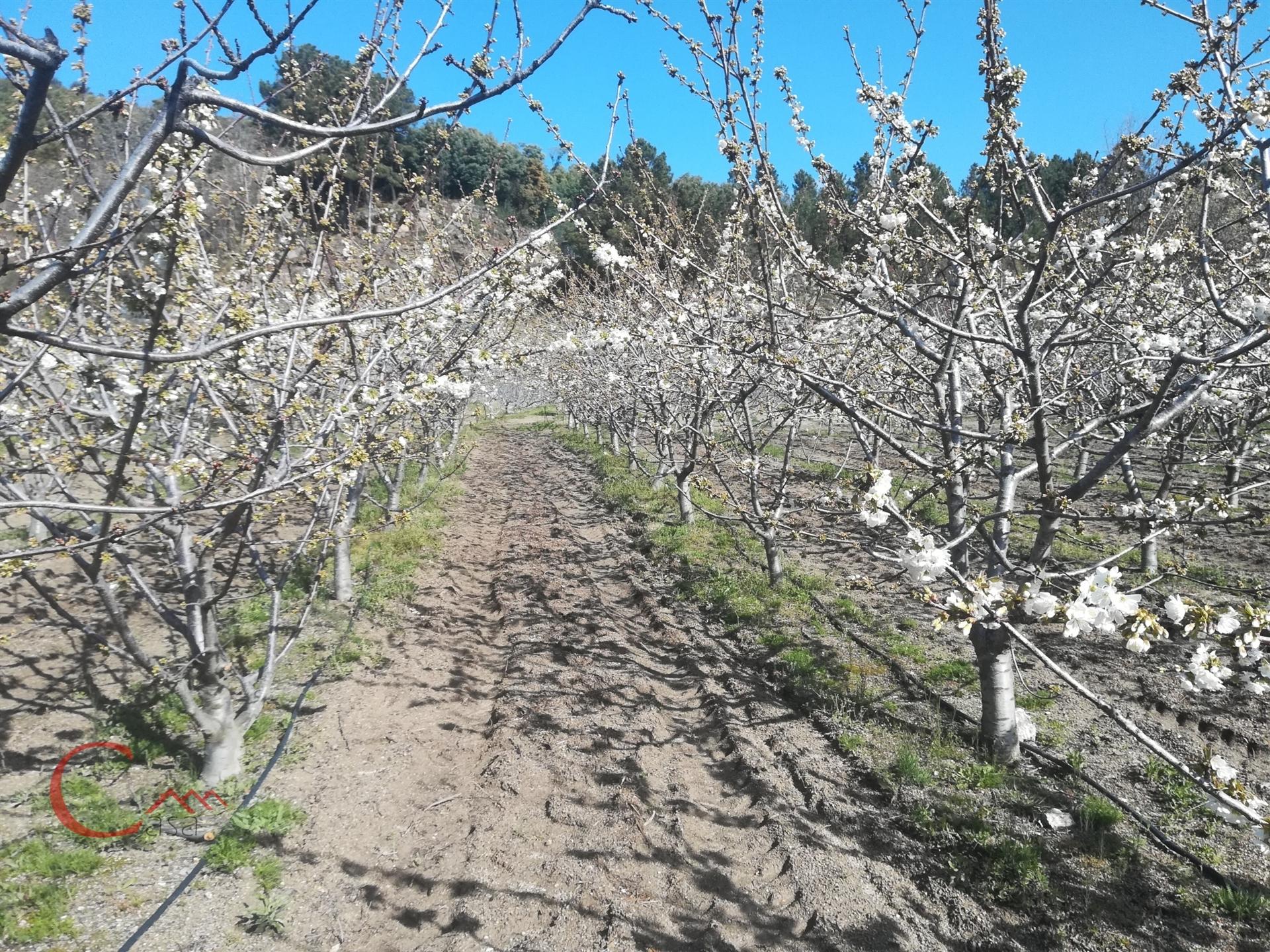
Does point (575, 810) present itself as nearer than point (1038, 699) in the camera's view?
Yes

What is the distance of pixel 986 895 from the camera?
11.9 feet

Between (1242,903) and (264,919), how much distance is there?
5.01m

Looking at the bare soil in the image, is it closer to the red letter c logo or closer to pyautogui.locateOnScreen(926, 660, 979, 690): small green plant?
the red letter c logo

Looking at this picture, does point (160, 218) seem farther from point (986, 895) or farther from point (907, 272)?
point (986, 895)

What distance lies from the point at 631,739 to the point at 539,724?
802mm

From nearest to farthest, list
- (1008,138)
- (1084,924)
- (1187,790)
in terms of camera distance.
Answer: (1008,138), (1084,924), (1187,790)

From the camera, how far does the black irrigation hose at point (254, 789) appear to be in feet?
11.0

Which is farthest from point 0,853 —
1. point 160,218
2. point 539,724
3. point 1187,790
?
point 1187,790

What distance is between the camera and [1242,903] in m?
3.35

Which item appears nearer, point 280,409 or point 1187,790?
point 280,409

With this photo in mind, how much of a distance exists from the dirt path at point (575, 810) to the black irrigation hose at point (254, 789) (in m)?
0.12

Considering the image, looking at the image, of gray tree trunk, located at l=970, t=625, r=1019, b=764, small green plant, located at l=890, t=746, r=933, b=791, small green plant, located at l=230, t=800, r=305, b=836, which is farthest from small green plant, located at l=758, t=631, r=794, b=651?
small green plant, located at l=230, t=800, r=305, b=836

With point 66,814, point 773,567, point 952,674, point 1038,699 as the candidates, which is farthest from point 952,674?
point 66,814

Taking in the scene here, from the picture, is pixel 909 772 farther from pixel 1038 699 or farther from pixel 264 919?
pixel 264 919
